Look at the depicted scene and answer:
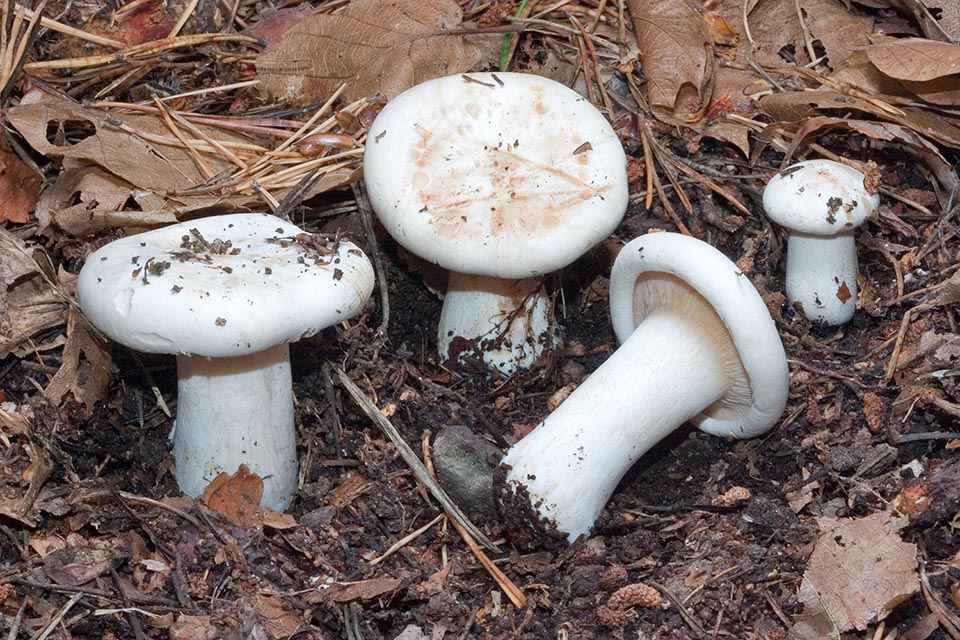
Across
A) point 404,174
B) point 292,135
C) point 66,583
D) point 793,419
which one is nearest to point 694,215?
point 793,419

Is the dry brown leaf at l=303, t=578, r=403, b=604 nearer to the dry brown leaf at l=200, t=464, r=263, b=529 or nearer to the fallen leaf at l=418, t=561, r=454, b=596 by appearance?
the fallen leaf at l=418, t=561, r=454, b=596

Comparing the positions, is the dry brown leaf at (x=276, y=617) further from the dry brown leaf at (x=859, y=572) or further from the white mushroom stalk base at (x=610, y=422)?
the dry brown leaf at (x=859, y=572)

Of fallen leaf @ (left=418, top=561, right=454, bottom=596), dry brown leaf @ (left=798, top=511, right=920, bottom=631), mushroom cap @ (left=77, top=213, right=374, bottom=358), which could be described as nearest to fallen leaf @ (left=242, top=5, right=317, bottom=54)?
mushroom cap @ (left=77, top=213, right=374, bottom=358)

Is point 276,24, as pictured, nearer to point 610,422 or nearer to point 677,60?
point 677,60

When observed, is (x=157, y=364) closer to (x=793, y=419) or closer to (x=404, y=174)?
(x=404, y=174)

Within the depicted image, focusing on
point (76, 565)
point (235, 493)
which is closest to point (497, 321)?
point (235, 493)

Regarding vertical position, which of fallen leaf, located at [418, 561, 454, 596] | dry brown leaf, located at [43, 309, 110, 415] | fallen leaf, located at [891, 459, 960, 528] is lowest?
fallen leaf, located at [418, 561, 454, 596]
